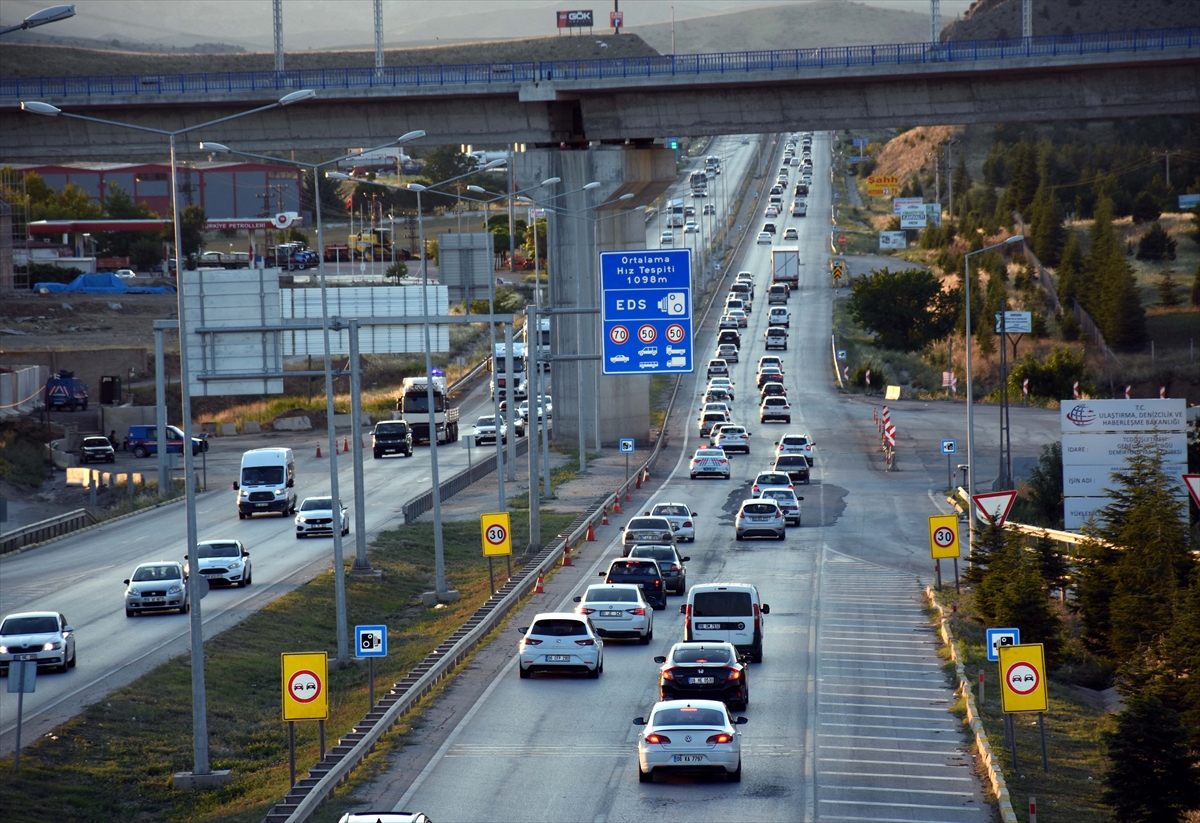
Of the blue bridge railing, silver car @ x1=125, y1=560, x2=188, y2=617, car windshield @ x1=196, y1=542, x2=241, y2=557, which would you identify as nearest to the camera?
silver car @ x1=125, y1=560, x2=188, y2=617

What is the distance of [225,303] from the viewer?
146ft

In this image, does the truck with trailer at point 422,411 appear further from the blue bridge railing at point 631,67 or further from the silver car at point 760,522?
the silver car at point 760,522

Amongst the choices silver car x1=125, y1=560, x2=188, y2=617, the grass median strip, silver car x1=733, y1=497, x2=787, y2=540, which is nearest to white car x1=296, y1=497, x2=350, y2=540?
the grass median strip

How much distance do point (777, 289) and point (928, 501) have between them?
7030cm

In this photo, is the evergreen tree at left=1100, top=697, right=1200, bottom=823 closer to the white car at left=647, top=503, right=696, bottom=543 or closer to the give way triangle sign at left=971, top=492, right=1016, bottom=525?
the give way triangle sign at left=971, top=492, right=1016, bottom=525

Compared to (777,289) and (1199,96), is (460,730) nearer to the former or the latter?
(1199,96)

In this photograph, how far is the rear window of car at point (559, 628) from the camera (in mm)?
28891

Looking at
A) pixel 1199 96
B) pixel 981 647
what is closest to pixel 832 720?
pixel 981 647

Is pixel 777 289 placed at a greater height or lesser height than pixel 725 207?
lesser

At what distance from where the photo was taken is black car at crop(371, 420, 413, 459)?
7500 cm

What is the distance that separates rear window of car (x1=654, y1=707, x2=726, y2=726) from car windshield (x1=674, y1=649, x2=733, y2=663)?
4.13 m

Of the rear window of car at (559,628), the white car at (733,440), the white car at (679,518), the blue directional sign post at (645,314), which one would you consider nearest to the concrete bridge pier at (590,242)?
the white car at (733,440)

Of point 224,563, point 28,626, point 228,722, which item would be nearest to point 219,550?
point 224,563

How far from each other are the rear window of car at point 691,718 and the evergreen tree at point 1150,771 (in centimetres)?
541
